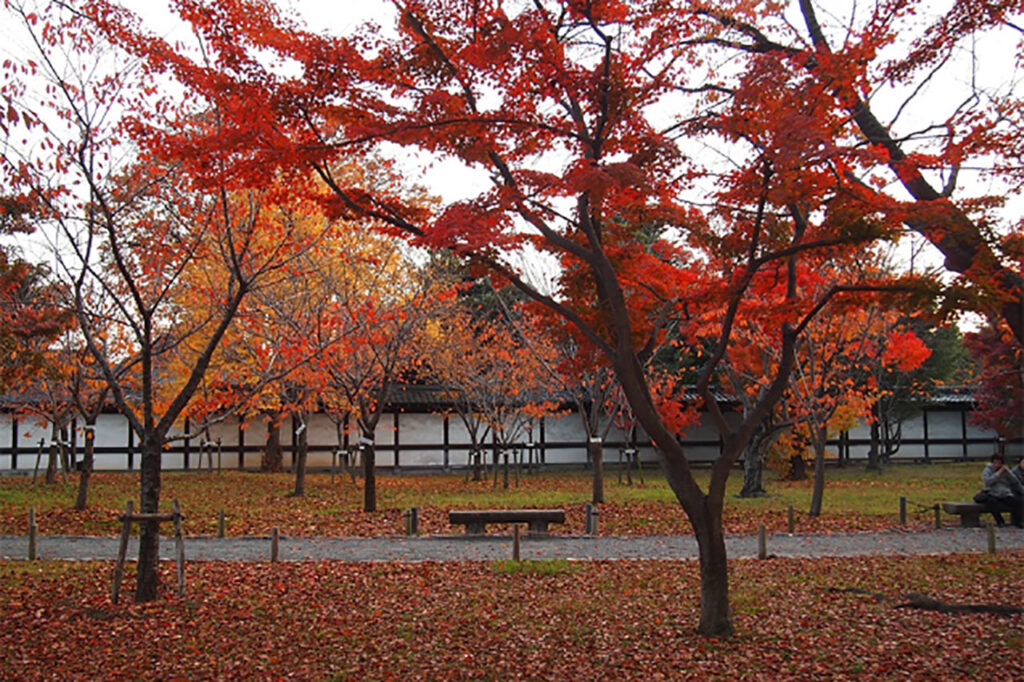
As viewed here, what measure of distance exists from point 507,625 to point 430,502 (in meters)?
12.2

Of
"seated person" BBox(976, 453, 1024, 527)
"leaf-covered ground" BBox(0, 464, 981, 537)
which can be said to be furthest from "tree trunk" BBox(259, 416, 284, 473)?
"seated person" BBox(976, 453, 1024, 527)

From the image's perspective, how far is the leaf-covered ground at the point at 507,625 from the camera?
6785 mm

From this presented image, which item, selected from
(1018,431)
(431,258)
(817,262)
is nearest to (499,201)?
(817,262)

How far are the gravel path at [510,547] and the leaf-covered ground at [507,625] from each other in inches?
43.4

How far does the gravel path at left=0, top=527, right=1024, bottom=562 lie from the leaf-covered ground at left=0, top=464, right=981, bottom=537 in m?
0.81

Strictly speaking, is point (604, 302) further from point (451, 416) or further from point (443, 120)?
point (451, 416)

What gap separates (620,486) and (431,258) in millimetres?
8691

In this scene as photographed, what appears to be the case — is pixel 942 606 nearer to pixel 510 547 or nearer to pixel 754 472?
pixel 510 547

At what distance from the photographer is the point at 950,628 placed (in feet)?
25.3

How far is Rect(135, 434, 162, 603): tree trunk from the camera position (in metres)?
9.14

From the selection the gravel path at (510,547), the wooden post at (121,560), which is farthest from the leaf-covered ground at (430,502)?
the wooden post at (121,560)

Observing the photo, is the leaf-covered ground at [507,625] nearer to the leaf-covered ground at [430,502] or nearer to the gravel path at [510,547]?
the gravel path at [510,547]

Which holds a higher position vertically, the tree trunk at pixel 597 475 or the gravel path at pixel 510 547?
the tree trunk at pixel 597 475

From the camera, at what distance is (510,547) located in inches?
533
